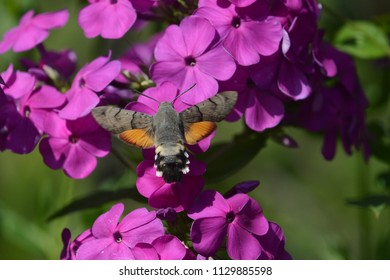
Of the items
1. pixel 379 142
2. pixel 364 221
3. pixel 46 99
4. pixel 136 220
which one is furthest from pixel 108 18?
pixel 364 221

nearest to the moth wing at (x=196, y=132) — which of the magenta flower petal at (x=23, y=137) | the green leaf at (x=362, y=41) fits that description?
the magenta flower petal at (x=23, y=137)

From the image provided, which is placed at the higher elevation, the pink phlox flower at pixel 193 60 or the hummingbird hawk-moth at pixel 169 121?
the pink phlox flower at pixel 193 60

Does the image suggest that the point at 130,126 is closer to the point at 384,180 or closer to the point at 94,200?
the point at 94,200

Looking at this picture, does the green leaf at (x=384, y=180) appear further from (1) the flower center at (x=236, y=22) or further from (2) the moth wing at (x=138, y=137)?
(2) the moth wing at (x=138, y=137)

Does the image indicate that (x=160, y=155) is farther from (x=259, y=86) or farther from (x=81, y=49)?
(x=81, y=49)

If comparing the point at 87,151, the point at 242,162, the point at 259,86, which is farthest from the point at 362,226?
the point at 87,151

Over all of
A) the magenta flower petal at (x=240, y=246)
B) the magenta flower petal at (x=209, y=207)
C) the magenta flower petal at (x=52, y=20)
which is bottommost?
the magenta flower petal at (x=240, y=246)

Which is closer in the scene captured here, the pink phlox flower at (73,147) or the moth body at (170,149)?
the moth body at (170,149)
